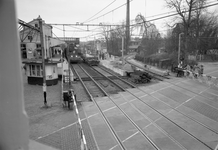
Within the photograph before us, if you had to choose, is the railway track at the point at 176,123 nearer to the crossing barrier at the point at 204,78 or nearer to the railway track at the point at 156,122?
the railway track at the point at 156,122

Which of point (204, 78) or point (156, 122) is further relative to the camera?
point (204, 78)

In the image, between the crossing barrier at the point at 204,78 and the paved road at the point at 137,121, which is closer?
the paved road at the point at 137,121

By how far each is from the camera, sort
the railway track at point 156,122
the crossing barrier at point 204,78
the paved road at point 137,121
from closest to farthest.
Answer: the railway track at point 156,122
the paved road at point 137,121
the crossing barrier at point 204,78

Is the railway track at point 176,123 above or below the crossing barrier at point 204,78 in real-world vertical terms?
below

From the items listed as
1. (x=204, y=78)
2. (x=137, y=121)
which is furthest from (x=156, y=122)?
(x=204, y=78)

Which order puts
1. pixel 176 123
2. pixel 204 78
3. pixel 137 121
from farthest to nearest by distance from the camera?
pixel 204 78 < pixel 137 121 < pixel 176 123

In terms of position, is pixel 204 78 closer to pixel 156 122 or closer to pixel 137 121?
pixel 156 122

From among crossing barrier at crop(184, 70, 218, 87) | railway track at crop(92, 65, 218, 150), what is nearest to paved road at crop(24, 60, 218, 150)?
railway track at crop(92, 65, 218, 150)

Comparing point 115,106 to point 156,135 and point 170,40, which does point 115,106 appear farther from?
point 170,40

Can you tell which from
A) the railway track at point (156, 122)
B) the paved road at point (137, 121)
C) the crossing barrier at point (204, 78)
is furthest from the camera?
the crossing barrier at point (204, 78)

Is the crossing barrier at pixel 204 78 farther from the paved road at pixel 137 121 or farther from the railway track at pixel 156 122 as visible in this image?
the railway track at pixel 156 122

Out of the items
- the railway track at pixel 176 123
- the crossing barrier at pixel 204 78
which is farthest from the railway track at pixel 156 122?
the crossing barrier at pixel 204 78

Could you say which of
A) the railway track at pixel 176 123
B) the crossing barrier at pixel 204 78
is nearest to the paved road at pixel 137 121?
the railway track at pixel 176 123

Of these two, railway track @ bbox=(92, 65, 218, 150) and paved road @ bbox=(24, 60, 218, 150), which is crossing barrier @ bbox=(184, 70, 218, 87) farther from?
railway track @ bbox=(92, 65, 218, 150)
